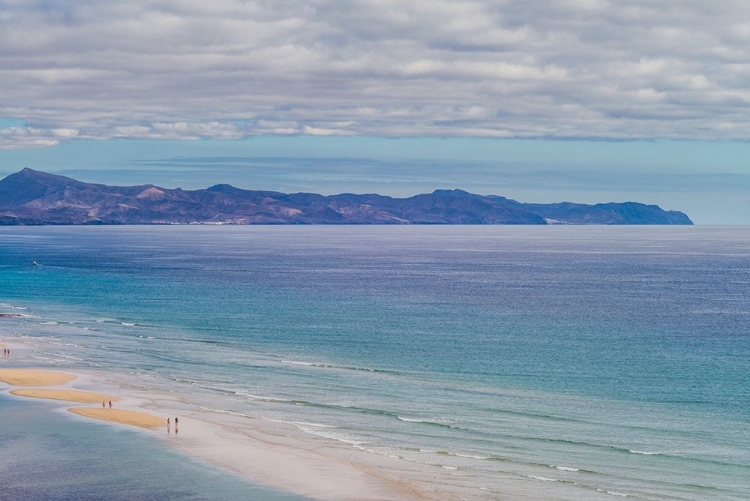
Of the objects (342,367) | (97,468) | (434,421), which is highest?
(342,367)

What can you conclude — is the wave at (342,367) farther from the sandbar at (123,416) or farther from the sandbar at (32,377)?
the sandbar at (123,416)

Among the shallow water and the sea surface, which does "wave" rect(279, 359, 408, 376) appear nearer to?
the sea surface

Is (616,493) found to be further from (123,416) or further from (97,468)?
(123,416)

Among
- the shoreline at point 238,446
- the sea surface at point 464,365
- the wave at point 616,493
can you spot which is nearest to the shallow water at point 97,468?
the shoreline at point 238,446

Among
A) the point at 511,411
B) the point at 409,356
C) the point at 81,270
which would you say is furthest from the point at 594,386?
the point at 81,270

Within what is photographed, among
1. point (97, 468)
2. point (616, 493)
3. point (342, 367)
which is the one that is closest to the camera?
point (616, 493)

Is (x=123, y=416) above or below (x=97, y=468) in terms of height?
above

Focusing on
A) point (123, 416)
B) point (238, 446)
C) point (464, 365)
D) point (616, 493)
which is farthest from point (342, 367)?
point (616, 493)
